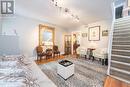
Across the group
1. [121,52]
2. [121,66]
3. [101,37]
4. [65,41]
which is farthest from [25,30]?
[121,66]

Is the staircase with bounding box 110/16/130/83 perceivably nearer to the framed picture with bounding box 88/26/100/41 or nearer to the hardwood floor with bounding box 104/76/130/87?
the hardwood floor with bounding box 104/76/130/87

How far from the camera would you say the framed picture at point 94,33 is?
6.29 meters

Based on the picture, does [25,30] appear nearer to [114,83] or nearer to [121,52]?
[121,52]

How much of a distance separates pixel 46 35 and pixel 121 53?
4995 millimetres

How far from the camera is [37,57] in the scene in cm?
620

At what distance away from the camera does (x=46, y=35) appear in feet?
22.9

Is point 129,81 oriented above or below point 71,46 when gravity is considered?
below

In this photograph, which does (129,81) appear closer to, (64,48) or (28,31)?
(28,31)

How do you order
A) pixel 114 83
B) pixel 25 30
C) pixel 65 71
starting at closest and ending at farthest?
pixel 114 83
pixel 65 71
pixel 25 30

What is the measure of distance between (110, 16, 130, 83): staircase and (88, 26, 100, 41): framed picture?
2325mm

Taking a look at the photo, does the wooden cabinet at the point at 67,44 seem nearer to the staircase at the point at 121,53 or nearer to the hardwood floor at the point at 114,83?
the staircase at the point at 121,53

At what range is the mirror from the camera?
665 cm

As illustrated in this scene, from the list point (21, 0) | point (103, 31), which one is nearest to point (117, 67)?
→ point (103, 31)

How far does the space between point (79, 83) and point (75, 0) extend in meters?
2.74
